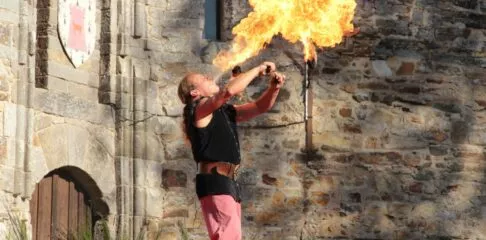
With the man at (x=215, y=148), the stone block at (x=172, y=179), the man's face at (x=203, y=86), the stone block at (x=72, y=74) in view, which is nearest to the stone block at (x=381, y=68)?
the stone block at (x=172, y=179)

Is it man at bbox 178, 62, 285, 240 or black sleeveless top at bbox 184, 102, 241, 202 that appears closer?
man at bbox 178, 62, 285, 240

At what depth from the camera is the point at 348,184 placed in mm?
13789

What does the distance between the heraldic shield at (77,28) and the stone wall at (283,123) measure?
3.4 inches

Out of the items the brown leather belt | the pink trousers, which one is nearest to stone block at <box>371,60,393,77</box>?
the brown leather belt

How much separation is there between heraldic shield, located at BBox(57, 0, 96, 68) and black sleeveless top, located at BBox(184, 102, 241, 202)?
360cm

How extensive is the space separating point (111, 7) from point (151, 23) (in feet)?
1.60

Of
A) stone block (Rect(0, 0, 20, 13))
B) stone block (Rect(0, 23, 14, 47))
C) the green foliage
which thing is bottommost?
the green foliage

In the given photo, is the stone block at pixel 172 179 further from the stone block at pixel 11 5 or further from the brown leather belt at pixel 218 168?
the brown leather belt at pixel 218 168

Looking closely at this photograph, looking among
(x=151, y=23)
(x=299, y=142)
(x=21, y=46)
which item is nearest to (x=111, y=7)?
(x=151, y=23)

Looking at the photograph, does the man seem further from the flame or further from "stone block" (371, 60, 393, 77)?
"stone block" (371, 60, 393, 77)

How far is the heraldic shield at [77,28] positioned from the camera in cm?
1259

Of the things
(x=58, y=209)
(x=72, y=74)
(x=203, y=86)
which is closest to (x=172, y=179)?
(x=58, y=209)

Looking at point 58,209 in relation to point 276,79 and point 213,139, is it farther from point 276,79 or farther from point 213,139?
point 276,79

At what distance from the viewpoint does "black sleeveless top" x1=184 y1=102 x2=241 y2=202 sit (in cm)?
914
